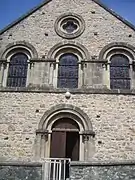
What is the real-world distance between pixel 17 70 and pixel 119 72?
6.13m

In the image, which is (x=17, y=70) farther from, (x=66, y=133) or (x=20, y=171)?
(x=20, y=171)

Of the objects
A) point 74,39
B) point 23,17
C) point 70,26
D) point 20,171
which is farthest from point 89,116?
point 23,17

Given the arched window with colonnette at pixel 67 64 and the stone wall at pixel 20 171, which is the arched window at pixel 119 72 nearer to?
the arched window with colonnette at pixel 67 64

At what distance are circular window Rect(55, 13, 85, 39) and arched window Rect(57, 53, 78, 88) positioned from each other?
4.67 ft

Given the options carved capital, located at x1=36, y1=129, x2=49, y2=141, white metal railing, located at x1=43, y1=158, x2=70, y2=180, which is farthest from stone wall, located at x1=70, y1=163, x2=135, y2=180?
carved capital, located at x1=36, y1=129, x2=49, y2=141

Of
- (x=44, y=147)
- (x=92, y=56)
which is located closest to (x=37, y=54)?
(x=92, y=56)

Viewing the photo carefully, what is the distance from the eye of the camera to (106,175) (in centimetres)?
867

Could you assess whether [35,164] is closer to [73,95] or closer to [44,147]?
[44,147]

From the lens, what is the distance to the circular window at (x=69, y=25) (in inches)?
685

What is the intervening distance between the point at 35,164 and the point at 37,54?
9.11 meters

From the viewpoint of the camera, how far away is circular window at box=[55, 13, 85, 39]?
57.1 ft

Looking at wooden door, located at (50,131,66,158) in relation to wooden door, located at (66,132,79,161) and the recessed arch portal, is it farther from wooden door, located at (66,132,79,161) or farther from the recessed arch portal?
wooden door, located at (66,132,79,161)

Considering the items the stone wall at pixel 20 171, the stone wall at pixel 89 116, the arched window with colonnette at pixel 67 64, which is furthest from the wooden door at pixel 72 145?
the stone wall at pixel 20 171

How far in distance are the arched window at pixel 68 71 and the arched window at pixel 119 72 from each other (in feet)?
7.10
